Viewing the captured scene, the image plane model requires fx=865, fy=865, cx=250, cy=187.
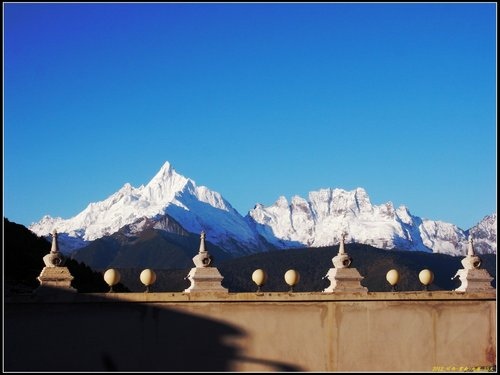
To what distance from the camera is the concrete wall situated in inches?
997

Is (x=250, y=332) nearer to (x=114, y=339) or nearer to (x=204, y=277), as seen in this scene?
(x=204, y=277)

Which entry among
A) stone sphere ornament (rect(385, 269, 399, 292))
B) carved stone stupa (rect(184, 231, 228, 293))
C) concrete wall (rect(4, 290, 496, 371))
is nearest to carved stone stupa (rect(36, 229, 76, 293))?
concrete wall (rect(4, 290, 496, 371))

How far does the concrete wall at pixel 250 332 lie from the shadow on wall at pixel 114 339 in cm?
3

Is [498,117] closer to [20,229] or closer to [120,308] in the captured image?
[120,308]

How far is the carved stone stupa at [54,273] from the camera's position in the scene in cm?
2480

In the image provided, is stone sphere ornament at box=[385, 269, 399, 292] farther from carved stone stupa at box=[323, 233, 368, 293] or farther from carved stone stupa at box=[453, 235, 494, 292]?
carved stone stupa at box=[453, 235, 494, 292]

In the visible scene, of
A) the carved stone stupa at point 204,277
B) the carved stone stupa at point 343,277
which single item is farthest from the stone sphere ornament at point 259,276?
the carved stone stupa at point 343,277

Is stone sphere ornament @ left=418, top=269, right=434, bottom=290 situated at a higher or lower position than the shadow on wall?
higher

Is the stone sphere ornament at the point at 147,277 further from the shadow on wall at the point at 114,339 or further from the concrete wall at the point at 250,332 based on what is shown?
the shadow on wall at the point at 114,339

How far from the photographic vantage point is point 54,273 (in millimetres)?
24906

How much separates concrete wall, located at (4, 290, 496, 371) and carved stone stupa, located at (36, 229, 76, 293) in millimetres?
260

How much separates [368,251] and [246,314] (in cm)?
14505

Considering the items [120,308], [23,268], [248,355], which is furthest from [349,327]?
[23,268]

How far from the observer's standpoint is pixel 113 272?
25.5 meters
